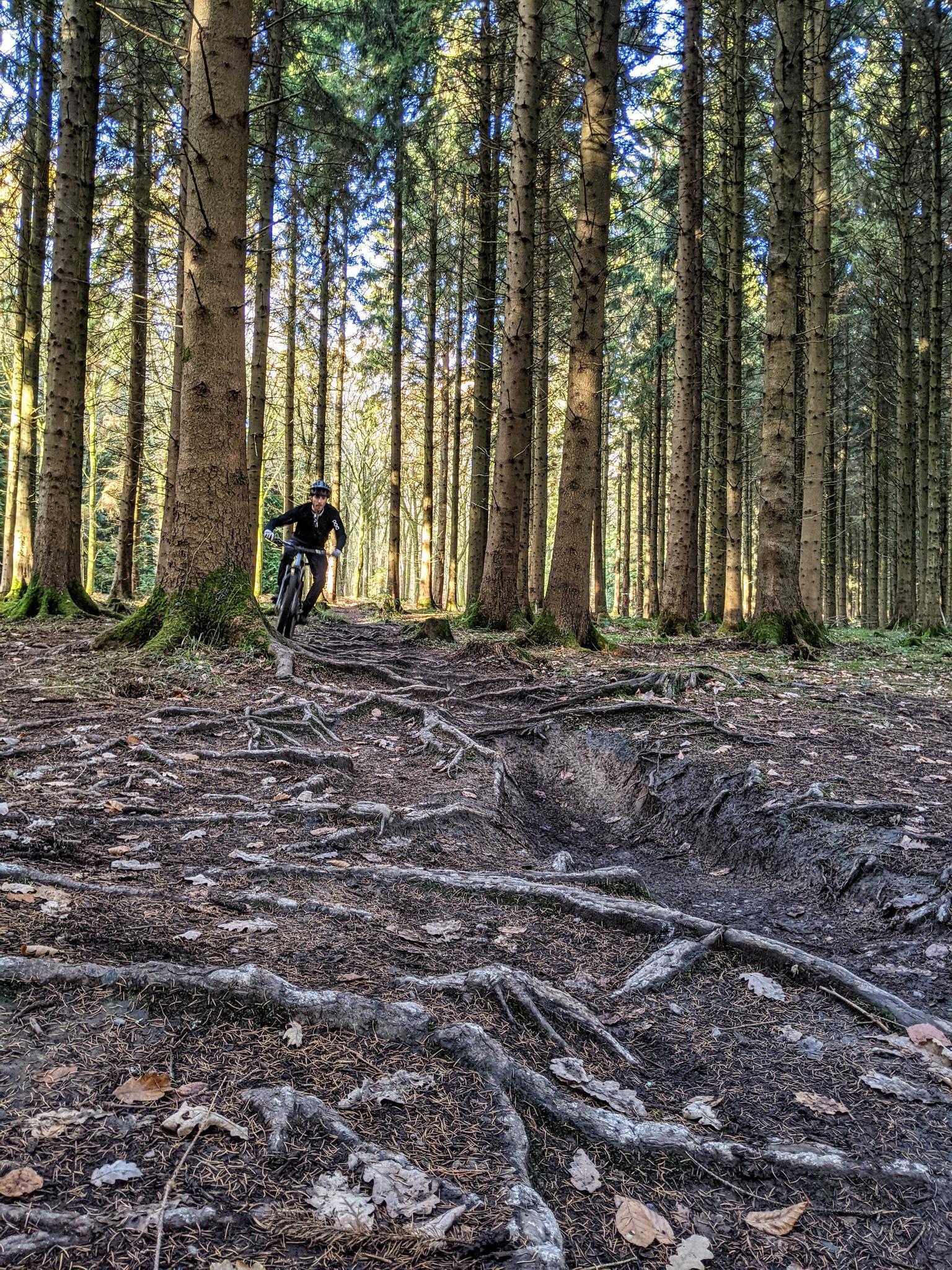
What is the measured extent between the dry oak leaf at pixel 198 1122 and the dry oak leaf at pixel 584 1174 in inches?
31.3

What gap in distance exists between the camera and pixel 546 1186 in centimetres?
175

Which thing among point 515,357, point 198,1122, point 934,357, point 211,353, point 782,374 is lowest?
point 198,1122

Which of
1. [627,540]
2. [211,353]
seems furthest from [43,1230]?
[627,540]

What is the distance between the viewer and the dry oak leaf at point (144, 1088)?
5.52 ft

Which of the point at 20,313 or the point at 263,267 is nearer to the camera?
the point at 263,267

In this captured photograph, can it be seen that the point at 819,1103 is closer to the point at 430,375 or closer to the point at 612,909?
the point at 612,909

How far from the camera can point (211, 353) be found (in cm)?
697

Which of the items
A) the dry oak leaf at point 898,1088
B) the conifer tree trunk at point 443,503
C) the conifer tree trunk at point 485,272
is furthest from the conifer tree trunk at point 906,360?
the dry oak leaf at point 898,1088

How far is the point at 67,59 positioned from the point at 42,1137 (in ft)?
43.5

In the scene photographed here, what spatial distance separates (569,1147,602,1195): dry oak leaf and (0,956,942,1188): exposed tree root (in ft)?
0.26

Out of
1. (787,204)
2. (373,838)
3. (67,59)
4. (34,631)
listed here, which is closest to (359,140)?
(67,59)

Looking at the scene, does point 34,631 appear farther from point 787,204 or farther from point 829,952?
point 787,204

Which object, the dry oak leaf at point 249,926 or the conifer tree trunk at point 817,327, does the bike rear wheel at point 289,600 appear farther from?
the conifer tree trunk at point 817,327

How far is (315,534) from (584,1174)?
8216 mm
